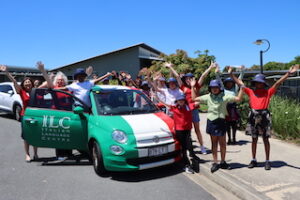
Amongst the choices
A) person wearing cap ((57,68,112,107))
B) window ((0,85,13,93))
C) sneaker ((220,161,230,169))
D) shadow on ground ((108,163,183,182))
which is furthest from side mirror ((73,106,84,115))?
window ((0,85,13,93))

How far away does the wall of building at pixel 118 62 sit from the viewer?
23.1 meters

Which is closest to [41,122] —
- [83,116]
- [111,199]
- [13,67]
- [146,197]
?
[83,116]

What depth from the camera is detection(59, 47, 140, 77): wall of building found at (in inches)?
909

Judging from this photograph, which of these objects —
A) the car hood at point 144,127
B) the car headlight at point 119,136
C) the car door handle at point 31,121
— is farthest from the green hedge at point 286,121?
the car door handle at point 31,121

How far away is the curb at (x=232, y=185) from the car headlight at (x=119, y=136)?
1.70 m

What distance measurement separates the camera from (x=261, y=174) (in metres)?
4.20

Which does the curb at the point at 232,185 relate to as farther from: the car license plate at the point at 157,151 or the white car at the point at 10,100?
the white car at the point at 10,100

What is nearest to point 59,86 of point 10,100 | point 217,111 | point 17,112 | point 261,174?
point 217,111

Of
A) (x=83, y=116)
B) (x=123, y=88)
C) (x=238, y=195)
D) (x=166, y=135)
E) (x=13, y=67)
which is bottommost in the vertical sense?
(x=238, y=195)

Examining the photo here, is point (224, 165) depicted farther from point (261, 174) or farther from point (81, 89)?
point (81, 89)

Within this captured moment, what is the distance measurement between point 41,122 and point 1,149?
7.84 ft

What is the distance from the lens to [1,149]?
6402 millimetres

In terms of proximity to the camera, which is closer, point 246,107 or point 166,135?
point 166,135

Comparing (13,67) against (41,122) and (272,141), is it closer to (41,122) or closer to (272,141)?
(41,122)
